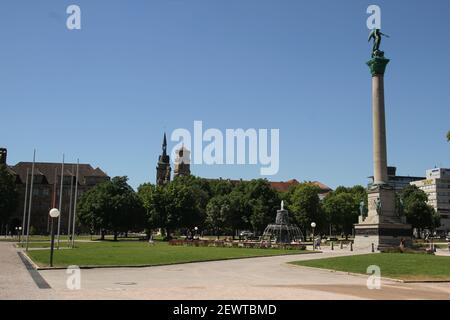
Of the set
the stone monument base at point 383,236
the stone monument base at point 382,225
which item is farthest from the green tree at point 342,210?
the stone monument base at point 383,236

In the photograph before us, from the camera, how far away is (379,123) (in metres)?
62.2

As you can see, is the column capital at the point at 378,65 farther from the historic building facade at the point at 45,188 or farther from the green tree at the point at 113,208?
the historic building facade at the point at 45,188

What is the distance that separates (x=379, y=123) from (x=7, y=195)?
314 feet

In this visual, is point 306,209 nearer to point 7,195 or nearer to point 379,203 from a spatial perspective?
point 379,203

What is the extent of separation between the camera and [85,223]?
93188 millimetres

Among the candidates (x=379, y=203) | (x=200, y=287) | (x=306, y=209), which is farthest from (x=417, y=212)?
(x=200, y=287)

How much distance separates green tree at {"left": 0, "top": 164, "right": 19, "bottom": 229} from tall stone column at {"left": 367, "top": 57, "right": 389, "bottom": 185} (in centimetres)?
9412

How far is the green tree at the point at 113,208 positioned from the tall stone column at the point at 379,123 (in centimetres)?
4836

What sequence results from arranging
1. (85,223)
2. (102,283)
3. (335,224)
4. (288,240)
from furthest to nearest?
(335,224) < (85,223) < (288,240) < (102,283)

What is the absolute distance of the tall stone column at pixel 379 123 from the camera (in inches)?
2429

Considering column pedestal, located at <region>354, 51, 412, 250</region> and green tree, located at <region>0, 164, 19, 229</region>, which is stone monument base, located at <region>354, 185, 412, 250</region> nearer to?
column pedestal, located at <region>354, 51, 412, 250</region>
